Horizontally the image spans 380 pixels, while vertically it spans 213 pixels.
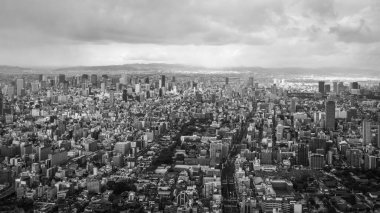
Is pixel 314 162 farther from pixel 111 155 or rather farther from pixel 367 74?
pixel 367 74

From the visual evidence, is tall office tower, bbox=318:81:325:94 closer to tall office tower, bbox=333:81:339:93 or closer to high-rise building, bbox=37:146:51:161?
tall office tower, bbox=333:81:339:93

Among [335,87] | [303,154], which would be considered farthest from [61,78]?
[335,87]

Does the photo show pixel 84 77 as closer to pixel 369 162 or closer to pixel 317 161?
pixel 317 161

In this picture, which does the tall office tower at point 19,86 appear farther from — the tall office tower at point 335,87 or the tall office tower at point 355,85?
the tall office tower at point 335,87

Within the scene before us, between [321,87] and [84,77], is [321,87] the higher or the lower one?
the lower one

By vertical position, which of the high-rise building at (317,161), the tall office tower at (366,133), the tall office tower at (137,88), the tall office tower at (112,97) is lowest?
the high-rise building at (317,161)

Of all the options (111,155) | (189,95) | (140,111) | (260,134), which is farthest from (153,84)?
(111,155)

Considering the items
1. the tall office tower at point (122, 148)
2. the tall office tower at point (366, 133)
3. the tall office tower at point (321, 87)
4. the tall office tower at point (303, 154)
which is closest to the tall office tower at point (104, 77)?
the tall office tower at point (122, 148)
